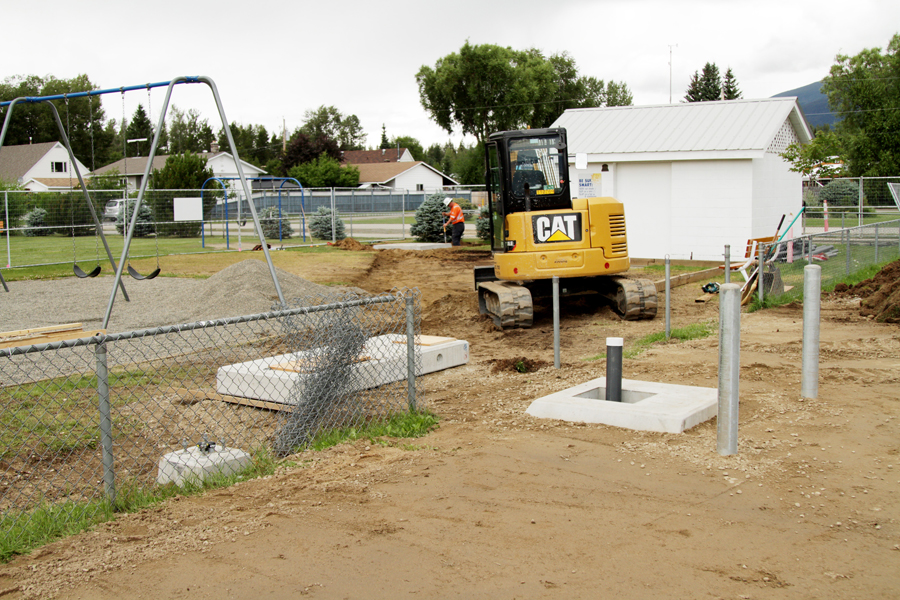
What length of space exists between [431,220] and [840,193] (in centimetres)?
1823

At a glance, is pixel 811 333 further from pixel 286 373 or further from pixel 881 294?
pixel 881 294

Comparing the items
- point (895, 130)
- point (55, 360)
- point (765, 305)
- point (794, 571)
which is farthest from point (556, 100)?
point (794, 571)

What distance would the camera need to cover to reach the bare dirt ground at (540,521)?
389 cm

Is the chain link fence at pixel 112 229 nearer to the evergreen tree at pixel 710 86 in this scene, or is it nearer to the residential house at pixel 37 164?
the residential house at pixel 37 164

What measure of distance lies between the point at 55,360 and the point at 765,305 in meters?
11.1

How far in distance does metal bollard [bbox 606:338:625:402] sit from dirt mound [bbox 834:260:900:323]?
6639 mm

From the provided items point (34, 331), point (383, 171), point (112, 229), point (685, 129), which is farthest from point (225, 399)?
point (383, 171)

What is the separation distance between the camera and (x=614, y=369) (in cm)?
707

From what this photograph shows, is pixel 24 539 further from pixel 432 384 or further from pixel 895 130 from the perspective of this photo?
pixel 895 130

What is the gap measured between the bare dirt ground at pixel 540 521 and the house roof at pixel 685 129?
47.2ft

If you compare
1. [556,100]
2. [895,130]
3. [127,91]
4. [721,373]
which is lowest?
[721,373]

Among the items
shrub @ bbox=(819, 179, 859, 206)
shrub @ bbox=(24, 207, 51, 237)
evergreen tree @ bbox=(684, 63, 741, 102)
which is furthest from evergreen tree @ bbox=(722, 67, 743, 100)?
shrub @ bbox=(24, 207, 51, 237)

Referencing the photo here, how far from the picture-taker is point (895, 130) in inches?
1940

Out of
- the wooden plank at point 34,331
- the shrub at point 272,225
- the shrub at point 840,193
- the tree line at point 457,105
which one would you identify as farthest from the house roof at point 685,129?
the tree line at point 457,105
